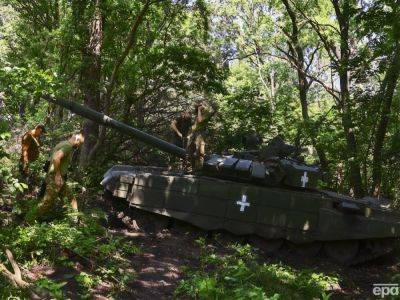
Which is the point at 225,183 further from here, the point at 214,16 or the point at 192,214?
the point at 214,16

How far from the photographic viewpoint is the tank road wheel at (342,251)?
381 inches

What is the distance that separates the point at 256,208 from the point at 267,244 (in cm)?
80

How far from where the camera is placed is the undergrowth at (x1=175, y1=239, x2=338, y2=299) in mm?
6270

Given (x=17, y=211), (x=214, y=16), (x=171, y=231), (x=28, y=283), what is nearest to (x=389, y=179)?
(x=171, y=231)

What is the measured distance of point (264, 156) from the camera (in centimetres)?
1045

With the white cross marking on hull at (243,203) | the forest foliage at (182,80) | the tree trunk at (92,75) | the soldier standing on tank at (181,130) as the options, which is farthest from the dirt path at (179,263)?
the tree trunk at (92,75)

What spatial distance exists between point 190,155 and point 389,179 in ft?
21.5

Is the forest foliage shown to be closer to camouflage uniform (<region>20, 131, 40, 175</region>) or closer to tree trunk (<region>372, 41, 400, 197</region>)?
tree trunk (<region>372, 41, 400, 197</region>)

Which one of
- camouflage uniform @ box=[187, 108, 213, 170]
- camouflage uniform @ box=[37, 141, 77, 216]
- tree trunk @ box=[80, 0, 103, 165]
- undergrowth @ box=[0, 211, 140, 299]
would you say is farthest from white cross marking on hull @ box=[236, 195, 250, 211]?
tree trunk @ box=[80, 0, 103, 165]

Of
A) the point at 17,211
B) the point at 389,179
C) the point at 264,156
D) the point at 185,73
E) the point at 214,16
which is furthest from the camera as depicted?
the point at 214,16

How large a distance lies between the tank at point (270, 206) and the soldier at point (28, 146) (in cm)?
104

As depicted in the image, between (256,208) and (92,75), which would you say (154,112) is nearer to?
(92,75)

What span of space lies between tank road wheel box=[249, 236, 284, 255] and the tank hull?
8.6 inches

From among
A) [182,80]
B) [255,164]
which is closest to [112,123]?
[255,164]
